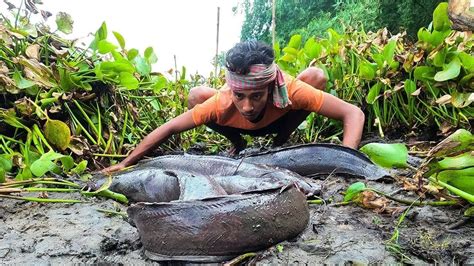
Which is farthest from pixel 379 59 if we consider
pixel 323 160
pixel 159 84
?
pixel 159 84

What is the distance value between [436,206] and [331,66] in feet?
6.99

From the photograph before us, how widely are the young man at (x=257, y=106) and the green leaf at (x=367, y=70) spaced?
0.93 feet

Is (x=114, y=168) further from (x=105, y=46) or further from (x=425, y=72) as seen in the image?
(x=425, y=72)

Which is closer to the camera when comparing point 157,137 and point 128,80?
point 128,80

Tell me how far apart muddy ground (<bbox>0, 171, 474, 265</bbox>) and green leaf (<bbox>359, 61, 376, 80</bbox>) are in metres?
1.49

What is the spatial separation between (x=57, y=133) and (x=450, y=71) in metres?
2.06

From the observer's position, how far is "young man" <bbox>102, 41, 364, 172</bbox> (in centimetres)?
258

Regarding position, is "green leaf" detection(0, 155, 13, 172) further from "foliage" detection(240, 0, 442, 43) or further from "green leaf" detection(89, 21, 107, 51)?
"foliage" detection(240, 0, 442, 43)

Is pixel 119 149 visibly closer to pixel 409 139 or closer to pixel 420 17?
pixel 409 139

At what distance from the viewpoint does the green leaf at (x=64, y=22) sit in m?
2.62

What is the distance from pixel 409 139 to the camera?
3.20 metres

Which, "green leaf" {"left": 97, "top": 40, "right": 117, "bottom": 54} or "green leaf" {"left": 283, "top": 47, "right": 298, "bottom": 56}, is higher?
"green leaf" {"left": 97, "top": 40, "right": 117, "bottom": 54}

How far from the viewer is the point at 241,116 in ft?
9.67

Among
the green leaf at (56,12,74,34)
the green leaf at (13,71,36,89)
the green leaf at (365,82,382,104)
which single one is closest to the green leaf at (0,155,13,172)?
the green leaf at (13,71,36,89)
